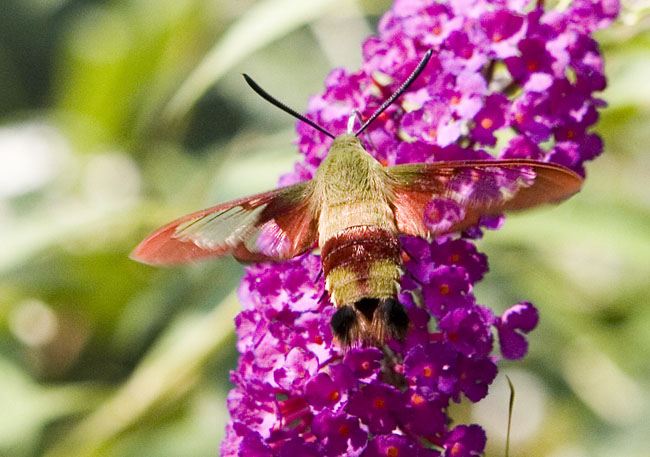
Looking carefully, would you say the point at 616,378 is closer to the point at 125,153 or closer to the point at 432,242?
the point at 432,242

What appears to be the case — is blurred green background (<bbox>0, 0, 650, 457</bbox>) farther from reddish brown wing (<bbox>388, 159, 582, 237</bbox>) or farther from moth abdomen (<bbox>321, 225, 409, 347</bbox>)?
moth abdomen (<bbox>321, 225, 409, 347</bbox>)

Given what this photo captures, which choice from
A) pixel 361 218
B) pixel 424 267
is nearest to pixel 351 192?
pixel 361 218

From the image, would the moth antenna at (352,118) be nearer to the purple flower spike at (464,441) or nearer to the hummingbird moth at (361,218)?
the hummingbird moth at (361,218)

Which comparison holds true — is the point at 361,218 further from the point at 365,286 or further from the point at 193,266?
the point at 193,266

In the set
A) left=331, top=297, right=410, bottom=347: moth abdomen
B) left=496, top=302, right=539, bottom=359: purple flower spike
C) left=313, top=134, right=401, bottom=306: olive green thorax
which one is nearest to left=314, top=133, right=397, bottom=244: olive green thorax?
left=313, top=134, right=401, bottom=306: olive green thorax

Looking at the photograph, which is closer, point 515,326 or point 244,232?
point 244,232

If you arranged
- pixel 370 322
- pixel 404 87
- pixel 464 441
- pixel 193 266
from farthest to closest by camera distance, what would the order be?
pixel 193 266 → pixel 404 87 → pixel 464 441 → pixel 370 322

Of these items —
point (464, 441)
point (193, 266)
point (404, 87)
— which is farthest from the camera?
point (193, 266)
